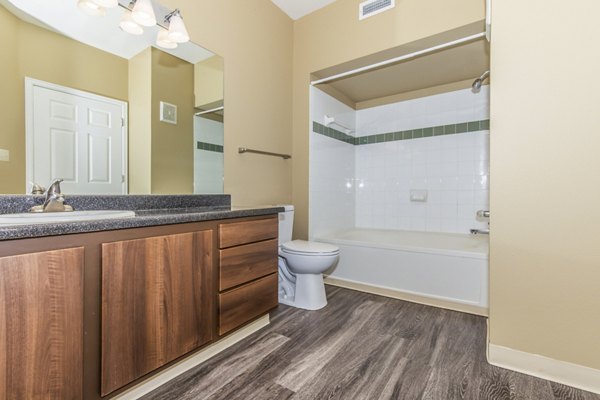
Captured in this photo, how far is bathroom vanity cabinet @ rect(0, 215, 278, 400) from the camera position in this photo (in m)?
0.82

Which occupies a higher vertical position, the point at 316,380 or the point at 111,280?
the point at 111,280

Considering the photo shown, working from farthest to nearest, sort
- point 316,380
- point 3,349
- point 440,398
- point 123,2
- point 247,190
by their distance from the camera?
point 247,190 < point 123,2 < point 316,380 < point 440,398 < point 3,349

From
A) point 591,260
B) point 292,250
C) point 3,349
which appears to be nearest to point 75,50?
point 3,349

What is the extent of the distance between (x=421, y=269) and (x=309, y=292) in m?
0.88

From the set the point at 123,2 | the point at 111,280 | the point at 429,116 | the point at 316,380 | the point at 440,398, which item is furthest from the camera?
the point at 429,116

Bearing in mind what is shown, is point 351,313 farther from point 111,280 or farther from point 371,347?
point 111,280

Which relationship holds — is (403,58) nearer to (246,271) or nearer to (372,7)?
(372,7)

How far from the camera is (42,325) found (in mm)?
852

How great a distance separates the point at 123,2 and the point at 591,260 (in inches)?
103

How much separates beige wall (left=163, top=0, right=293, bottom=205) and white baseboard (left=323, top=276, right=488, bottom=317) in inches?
36.2

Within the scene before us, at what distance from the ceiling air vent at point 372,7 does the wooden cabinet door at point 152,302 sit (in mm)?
2171

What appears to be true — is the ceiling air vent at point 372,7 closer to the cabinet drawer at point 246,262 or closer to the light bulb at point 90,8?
the light bulb at point 90,8

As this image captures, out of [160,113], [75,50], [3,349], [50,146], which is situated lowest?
[3,349]

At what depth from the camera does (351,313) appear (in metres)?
2.04
